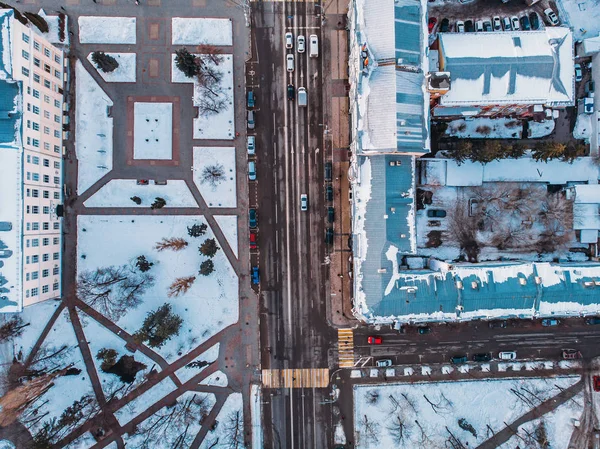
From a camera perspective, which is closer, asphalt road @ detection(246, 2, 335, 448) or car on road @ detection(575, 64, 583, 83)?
asphalt road @ detection(246, 2, 335, 448)

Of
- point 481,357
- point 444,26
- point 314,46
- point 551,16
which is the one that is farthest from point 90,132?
point 551,16

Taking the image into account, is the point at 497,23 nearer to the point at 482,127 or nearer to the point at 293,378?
the point at 482,127

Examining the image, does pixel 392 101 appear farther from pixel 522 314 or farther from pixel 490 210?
pixel 522 314

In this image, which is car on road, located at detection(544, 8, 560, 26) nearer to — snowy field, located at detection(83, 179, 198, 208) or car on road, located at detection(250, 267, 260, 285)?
car on road, located at detection(250, 267, 260, 285)

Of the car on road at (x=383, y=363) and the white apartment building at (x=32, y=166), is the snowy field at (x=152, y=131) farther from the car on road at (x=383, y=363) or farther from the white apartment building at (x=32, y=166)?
the car on road at (x=383, y=363)

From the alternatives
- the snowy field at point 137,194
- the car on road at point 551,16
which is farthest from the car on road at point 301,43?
the car on road at point 551,16

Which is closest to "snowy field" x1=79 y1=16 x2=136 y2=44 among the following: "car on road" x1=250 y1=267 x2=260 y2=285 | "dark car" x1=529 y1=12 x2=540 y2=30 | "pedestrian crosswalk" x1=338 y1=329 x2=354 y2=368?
"car on road" x1=250 y1=267 x2=260 y2=285
